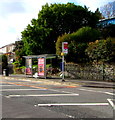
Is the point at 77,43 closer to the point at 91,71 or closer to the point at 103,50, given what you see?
the point at 91,71

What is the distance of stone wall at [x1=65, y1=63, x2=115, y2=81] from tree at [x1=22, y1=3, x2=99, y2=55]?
8263mm

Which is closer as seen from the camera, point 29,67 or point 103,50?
point 103,50

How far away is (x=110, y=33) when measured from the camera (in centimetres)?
3120

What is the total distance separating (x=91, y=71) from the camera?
64.7 feet

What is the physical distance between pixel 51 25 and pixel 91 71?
1256 centimetres

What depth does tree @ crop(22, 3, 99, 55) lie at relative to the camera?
2909 centimetres

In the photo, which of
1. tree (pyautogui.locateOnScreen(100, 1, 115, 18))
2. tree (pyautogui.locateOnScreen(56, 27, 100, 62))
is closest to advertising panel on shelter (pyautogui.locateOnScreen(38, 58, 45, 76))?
tree (pyautogui.locateOnScreen(56, 27, 100, 62))

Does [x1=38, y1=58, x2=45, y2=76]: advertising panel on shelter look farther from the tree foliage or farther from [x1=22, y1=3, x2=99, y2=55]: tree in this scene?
[x1=22, y1=3, x2=99, y2=55]: tree

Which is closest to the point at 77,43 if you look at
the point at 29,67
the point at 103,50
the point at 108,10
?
the point at 103,50

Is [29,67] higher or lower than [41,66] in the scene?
lower

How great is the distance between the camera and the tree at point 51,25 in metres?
29.1

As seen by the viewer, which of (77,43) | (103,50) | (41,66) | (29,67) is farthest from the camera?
(29,67)

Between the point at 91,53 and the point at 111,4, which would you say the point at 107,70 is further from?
the point at 111,4

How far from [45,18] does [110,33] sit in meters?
10.3
